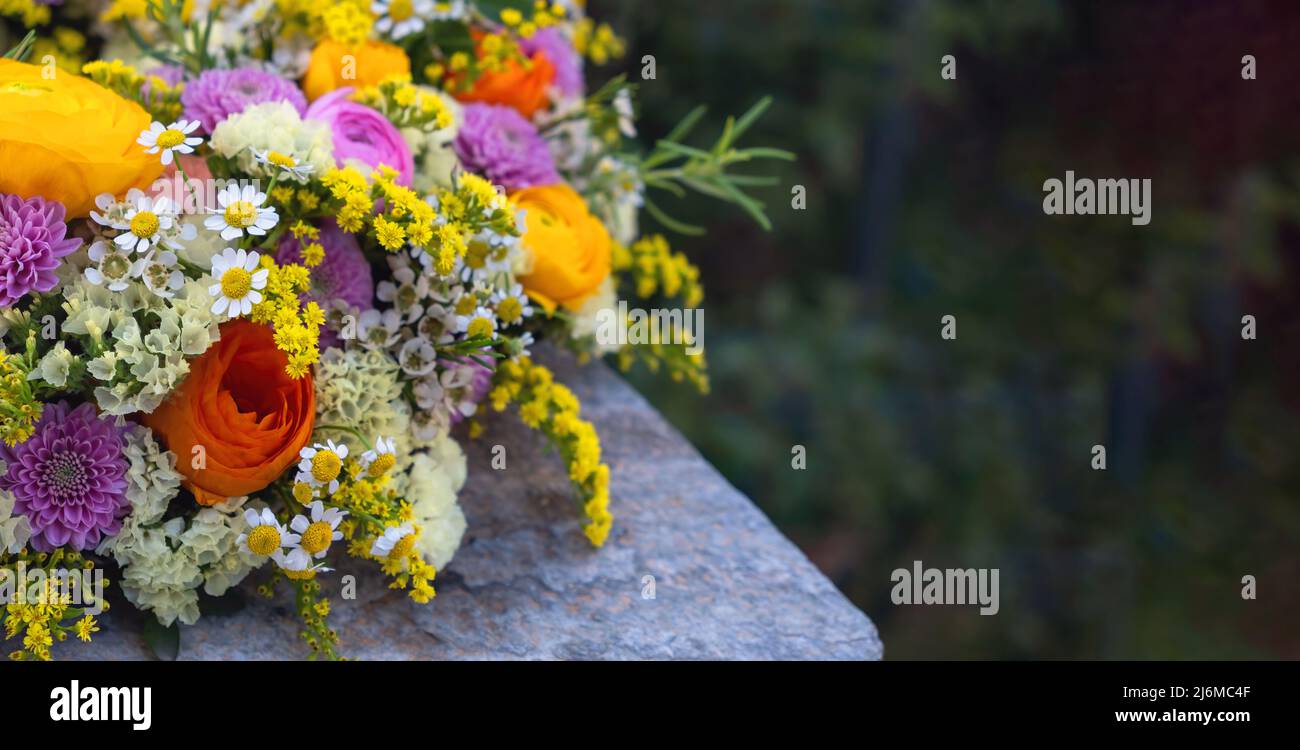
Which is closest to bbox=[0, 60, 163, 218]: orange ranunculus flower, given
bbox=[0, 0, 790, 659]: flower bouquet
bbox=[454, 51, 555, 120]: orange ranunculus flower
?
bbox=[0, 0, 790, 659]: flower bouquet

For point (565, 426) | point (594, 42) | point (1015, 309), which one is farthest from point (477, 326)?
point (1015, 309)

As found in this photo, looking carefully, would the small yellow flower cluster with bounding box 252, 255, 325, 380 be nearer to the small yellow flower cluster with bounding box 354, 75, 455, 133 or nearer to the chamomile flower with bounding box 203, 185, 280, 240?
the chamomile flower with bounding box 203, 185, 280, 240

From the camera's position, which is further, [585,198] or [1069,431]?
[1069,431]

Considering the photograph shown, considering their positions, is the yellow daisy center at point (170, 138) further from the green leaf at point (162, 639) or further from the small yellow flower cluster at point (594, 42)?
the small yellow flower cluster at point (594, 42)

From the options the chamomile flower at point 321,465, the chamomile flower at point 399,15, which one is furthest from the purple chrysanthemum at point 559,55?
the chamomile flower at point 321,465

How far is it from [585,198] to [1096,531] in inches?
88.9

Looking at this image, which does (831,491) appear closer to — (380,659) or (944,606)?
(944,606)

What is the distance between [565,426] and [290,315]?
320 mm

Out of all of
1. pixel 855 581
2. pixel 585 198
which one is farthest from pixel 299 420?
pixel 855 581

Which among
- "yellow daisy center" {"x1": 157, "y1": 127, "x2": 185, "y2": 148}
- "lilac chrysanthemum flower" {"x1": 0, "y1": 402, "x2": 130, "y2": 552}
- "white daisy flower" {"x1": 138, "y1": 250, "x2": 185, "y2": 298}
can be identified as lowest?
"lilac chrysanthemum flower" {"x1": 0, "y1": 402, "x2": 130, "y2": 552}

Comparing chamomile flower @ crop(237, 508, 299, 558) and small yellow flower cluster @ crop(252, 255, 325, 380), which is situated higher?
small yellow flower cluster @ crop(252, 255, 325, 380)

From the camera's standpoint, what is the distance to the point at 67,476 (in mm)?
912

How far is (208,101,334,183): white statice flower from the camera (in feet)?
3.21

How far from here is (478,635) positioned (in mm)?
1044
